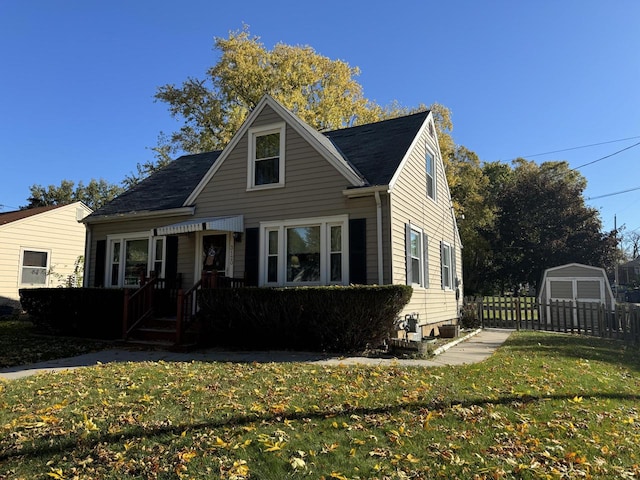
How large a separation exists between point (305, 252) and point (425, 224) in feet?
13.9

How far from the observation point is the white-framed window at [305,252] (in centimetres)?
1058

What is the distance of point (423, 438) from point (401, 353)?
503 centimetres

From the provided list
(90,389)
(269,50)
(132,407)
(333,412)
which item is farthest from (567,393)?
(269,50)

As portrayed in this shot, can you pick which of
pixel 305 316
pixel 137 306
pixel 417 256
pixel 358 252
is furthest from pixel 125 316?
pixel 417 256

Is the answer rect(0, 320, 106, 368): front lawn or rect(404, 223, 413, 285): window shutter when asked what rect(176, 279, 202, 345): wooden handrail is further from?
rect(404, 223, 413, 285): window shutter

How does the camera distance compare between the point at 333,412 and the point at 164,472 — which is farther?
the point at 333,412

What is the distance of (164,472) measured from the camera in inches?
137

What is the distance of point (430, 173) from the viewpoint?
1460 centimetres

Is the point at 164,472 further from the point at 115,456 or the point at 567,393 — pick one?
the point at 567,393

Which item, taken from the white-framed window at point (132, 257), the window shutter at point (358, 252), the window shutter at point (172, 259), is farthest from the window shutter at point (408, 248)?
the white-framed window at point (132, 257)

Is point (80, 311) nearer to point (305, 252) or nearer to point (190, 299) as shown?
point (190, 299)

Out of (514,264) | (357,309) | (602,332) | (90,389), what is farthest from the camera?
(514,264)

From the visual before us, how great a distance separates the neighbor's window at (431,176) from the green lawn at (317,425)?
27.5 feet

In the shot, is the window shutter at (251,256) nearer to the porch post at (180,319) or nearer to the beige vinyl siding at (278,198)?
the beige vinyl siding at (278,198)
